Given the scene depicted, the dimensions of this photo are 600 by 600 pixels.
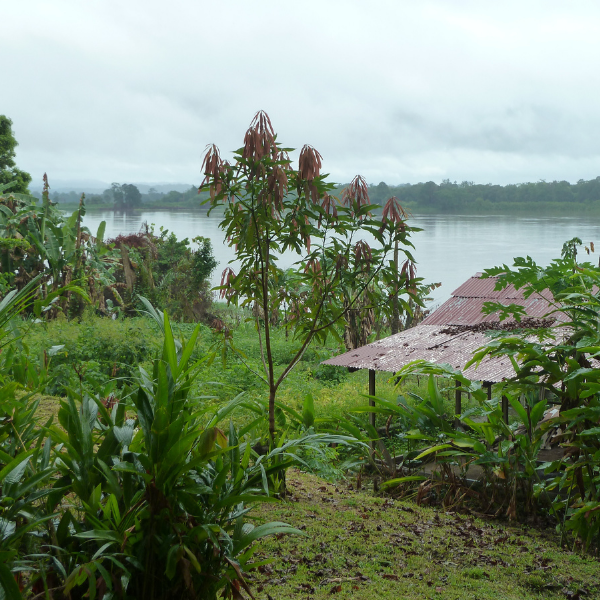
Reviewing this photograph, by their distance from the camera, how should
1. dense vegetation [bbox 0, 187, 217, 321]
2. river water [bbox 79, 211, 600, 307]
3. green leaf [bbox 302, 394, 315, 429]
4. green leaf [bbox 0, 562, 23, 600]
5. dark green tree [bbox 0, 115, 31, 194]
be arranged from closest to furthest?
1. green leaf [bbox 0, 562, 23, 600]
2. green leaf [bbox 302, 394, 315, 429]
3. river water [bbox 79, 211, 600, 307]
4. dense vegetation [bbox 0, 187, 217, 321]
5. dark green tree [bbox 0, 115, 31, 194]

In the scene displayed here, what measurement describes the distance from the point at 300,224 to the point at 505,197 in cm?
1251

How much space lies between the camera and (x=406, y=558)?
3.21m

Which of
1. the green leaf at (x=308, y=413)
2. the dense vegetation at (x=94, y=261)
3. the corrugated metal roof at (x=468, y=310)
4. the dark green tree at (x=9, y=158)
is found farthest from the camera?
the dark green tree at (x=9, y=158)

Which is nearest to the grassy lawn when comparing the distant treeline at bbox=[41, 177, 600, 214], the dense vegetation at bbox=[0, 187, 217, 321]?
the dense vegetation at bbox=[0, 187, 217, 321]

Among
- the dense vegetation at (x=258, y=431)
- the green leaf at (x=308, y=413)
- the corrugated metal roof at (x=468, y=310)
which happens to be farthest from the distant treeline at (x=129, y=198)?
the green leaf at (x=308, y=413)

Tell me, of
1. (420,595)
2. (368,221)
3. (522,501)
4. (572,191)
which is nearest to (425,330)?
(522,501)

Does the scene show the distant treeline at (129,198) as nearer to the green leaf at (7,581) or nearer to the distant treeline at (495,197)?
the distant treeline at (495,197)

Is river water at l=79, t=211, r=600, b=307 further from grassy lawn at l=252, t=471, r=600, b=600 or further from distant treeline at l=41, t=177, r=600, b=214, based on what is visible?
grassy lawn at l=252, t=471, r=600, b=600

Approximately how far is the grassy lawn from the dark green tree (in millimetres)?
11795

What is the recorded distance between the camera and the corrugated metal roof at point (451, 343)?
520cm

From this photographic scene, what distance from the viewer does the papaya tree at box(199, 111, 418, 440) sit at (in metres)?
3.80

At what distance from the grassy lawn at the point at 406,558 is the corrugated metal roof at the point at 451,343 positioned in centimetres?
135

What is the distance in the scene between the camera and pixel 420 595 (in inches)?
107

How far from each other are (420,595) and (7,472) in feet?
6.19
